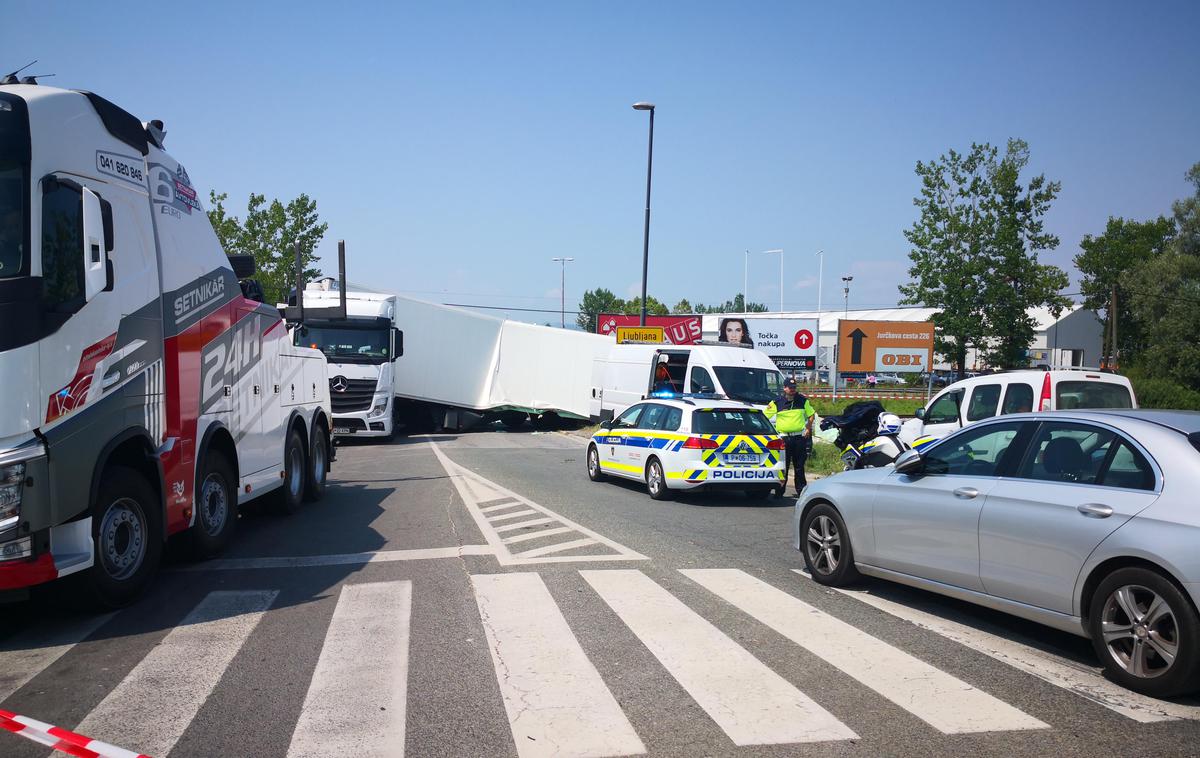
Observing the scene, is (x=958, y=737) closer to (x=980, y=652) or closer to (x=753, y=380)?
(x=980, y=652)

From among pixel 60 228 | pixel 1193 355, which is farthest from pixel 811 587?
pixel 1193 355

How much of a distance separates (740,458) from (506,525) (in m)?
4.03

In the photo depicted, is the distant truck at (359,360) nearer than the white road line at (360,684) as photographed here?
No

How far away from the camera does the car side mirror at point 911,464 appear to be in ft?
22.7

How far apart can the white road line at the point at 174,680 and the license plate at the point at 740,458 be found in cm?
767

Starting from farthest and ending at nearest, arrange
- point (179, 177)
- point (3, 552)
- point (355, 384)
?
point (355, 384)
point (179, 177)
point (3, 552)

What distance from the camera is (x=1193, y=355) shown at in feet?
165

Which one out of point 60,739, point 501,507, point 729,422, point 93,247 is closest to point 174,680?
point 60,739

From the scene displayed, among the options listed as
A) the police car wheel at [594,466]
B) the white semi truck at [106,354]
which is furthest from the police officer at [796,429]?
the white semi truck at [106,354]

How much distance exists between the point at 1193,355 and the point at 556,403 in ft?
126

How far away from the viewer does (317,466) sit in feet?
44.0

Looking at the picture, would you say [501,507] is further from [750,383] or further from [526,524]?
[750,383]

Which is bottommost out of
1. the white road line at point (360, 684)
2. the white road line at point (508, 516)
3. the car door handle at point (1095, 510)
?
the white road line at point (508, 516)

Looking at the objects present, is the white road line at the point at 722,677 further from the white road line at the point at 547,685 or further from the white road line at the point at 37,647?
the white road line at the point at 37,647
